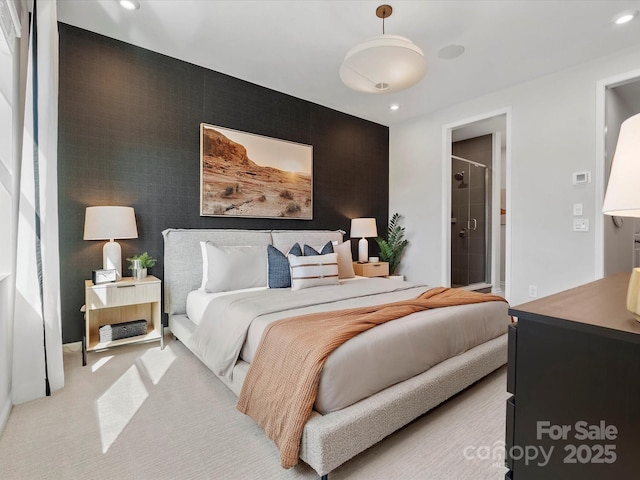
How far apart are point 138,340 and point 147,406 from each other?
93 centimetres

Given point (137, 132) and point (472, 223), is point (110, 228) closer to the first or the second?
point (137, 132)

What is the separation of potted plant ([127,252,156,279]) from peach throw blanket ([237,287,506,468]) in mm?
1708

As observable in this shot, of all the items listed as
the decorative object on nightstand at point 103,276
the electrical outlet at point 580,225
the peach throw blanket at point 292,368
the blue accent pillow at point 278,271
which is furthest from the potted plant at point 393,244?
the decorative object on nightstand at point 103,276

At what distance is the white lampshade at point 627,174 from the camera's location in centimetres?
72

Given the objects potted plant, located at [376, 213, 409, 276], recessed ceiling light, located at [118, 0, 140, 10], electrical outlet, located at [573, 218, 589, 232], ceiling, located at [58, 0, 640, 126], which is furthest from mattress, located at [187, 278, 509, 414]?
recessed ceiling light, located at [118, 0, 140, 10]

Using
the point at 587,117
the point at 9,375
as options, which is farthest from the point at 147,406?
the point at 587,117

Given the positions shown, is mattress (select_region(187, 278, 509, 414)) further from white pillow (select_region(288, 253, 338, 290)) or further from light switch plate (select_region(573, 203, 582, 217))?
light switch plate (select_region(573, 203, 582, 217))

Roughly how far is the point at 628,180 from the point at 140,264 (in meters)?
3.14

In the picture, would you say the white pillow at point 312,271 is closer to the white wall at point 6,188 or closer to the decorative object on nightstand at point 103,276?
the decorative object on nightstand at point 103,276

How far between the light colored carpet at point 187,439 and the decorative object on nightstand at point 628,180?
1093mm

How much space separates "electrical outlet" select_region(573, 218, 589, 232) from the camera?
10.6 feet

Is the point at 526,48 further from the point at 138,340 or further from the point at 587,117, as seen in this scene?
the point at 138,340

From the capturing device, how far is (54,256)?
213 centimetres

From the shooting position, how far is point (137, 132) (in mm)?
3020
